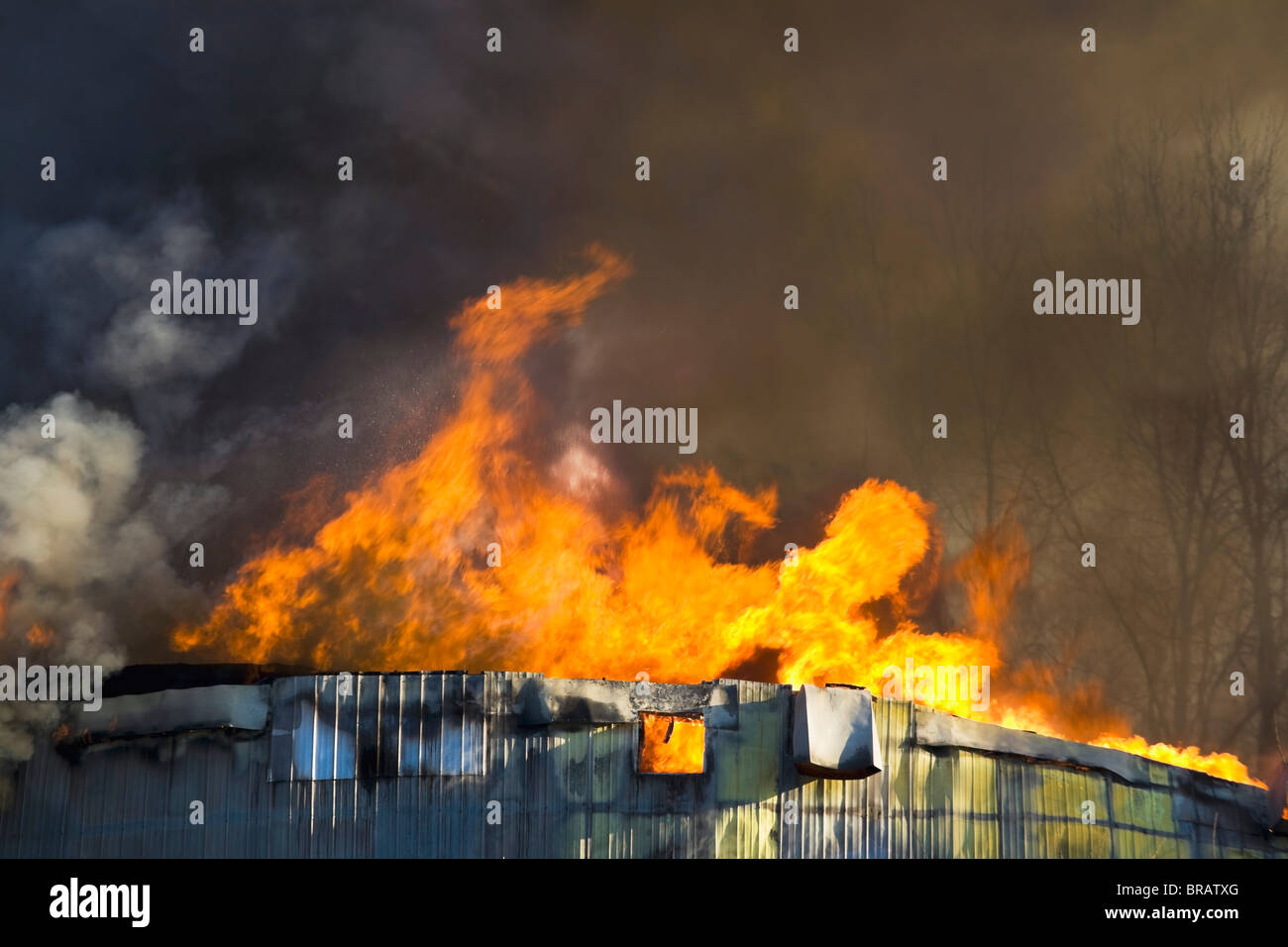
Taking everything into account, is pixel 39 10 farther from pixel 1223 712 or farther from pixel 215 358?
pixel 1223 712

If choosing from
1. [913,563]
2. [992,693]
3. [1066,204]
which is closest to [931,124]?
[1066,204]

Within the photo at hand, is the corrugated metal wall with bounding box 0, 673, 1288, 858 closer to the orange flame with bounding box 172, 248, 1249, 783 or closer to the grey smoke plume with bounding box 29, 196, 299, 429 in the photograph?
the orange flame with bounding box 172, 248, 1249, 783

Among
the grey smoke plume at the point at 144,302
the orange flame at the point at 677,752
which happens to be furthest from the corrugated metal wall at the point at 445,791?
the grey smoke plume at the point at 144,302

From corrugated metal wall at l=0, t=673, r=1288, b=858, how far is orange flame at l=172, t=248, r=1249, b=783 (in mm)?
8155

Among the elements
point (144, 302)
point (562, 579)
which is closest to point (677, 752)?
point (562, 579)

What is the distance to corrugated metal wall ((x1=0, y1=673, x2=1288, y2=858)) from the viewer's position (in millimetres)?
16859

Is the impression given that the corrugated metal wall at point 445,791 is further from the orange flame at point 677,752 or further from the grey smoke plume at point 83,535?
the grey smoke plume at point 83,535

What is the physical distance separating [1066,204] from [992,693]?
1327cm

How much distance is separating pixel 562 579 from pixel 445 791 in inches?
443

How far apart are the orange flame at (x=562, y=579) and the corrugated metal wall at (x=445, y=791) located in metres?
8.15

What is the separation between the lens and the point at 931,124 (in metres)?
31.9

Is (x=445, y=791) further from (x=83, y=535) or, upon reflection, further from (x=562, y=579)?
(x=83, y=535)

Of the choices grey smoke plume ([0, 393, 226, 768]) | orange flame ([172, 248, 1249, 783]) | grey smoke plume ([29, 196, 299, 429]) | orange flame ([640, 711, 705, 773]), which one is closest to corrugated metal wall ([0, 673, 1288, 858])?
orange flame ([640, 711, 705, 773])

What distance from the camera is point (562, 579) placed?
28.1 m
